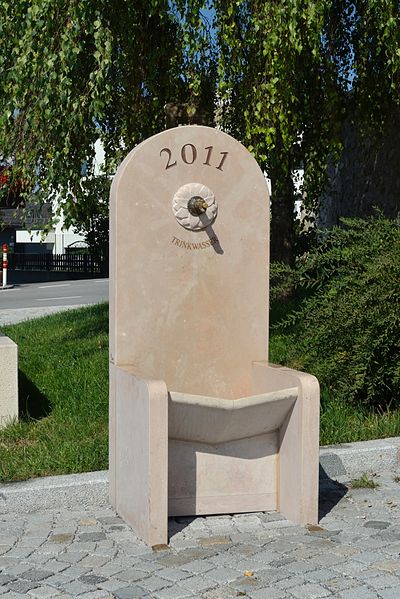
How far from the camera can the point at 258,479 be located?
5301 mm

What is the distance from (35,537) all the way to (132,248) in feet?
5.20

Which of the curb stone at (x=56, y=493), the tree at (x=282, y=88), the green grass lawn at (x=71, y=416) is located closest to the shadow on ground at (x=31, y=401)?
the green grass lawn at (x=71, y=416)

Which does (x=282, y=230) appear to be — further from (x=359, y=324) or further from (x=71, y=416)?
(x=71, y=416)

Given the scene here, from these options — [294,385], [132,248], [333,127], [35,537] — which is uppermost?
[333,127]

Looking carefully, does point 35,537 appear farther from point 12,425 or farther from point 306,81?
point 306,81

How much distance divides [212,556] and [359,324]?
9.11ft

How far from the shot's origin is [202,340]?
5469 mm

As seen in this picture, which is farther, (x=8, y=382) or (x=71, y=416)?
(x=71, y=416)

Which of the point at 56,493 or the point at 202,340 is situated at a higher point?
the point at 202,340

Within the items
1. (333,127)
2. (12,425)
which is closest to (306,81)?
(333,127)

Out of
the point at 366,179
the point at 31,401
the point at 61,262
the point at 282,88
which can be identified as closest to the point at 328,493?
the point at 31,401

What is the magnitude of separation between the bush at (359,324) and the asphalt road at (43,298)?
8924 millimetres

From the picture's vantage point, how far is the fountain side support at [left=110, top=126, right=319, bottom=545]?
16.5 feet

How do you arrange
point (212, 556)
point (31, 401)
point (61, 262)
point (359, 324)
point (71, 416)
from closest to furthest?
1. point (212, 556)
2. point (359, 324)
3. point (71, 416)
4. point (31, 401)
5. point (61, 262)
